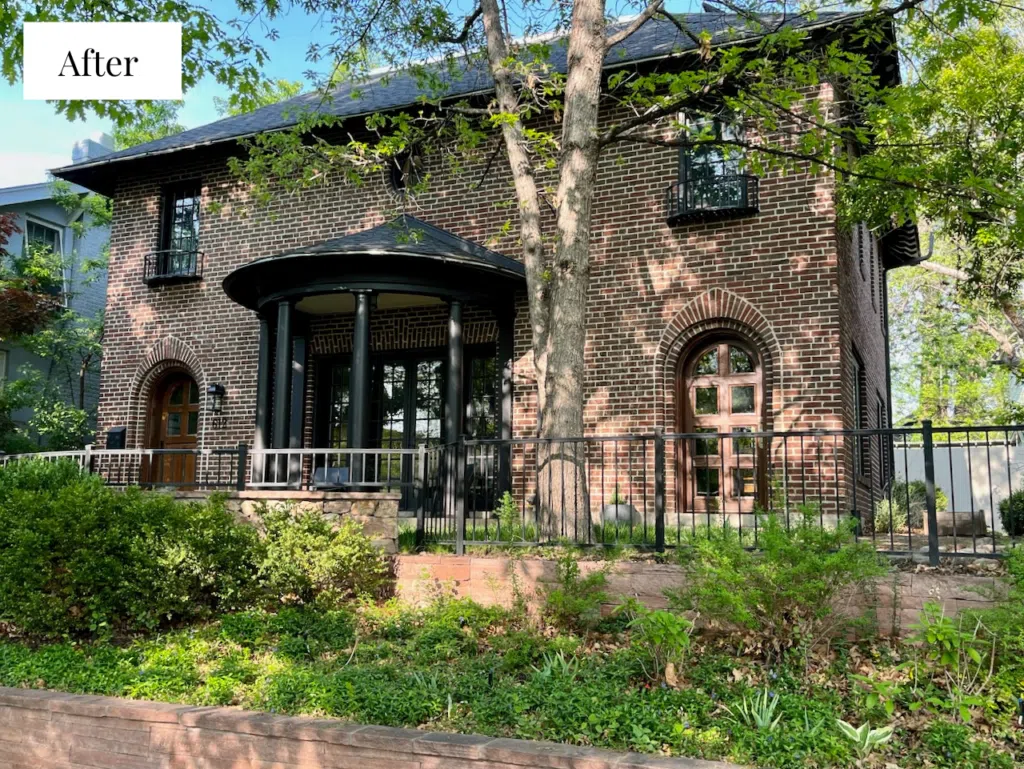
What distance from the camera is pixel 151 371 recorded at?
45.5ft

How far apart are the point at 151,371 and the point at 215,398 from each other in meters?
1.61

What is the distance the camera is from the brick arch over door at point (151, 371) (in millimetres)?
13500

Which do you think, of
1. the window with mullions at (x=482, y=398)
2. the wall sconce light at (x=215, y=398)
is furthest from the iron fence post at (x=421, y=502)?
the wall sconce light at (x=215, y=398)

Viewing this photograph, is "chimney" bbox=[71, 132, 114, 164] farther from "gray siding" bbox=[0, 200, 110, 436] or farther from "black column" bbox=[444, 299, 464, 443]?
"black column" bbox=[444, 299, 464, 443]

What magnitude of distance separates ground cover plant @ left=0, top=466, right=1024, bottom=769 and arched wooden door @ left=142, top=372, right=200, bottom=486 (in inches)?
250

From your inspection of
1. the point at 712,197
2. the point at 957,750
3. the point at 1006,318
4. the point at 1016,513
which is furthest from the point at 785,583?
the point at 1006,318

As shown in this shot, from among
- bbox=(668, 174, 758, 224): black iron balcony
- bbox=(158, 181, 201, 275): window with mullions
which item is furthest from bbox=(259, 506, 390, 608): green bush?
bbox=(158, 181, 201, 275): window with mullions

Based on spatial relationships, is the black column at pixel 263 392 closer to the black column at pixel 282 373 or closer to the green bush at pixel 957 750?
the black column at pixel 282 373

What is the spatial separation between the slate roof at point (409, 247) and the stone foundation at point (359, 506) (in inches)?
122

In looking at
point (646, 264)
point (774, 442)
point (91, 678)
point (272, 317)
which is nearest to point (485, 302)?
point (646, 264)

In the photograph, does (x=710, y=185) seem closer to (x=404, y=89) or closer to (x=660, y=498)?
(x=660, y=498)

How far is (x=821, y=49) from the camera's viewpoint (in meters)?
10.2

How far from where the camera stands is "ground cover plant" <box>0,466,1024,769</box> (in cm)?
449

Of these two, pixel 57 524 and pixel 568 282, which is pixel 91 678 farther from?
pixel 568 282
